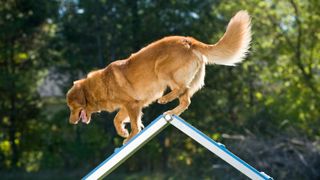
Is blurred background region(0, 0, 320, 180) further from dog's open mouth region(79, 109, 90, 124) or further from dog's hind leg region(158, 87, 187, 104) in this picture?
dog's hind leg region(158, 87, 187, 104)

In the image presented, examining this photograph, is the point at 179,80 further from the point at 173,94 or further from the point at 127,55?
the point at 127,55

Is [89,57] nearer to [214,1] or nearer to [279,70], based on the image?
[214,1]

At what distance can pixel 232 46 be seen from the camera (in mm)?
5969

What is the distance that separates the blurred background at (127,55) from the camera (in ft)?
57.1

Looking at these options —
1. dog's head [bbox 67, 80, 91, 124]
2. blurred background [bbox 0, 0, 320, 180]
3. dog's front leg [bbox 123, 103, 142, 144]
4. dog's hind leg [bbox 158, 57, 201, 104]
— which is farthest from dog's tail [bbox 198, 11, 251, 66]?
blurred background [bbox 0, 0, 320, 180]

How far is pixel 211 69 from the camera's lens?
1814 cm

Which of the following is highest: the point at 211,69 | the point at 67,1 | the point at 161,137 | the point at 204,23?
the point at 67,1

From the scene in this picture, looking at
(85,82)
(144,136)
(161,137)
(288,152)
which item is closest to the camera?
(144,136)

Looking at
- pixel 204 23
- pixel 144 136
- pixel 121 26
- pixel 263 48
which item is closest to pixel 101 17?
pixel 121 26

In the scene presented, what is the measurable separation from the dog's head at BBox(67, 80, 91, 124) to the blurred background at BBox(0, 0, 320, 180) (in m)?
10.5

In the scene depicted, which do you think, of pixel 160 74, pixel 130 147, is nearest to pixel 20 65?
pixel 160 74

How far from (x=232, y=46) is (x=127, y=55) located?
12.2m

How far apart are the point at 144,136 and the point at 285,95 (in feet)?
44.3

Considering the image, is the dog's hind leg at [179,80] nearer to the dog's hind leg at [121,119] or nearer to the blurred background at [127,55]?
the dog's hind leg at [121,119]
